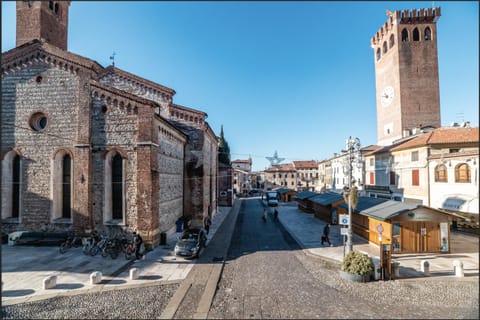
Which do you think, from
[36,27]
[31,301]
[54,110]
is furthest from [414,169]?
[36,27]

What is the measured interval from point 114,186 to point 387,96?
39.8 meters

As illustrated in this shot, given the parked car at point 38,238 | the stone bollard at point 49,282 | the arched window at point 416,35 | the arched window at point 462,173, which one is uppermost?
the arched window at point 416,35

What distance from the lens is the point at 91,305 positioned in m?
8.80

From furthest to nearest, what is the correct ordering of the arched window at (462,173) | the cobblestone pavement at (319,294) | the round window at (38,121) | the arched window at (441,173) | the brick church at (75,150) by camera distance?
1. the round window at (38,121)
2. the brick church at (75,150)
3. the cobblestone pavement at (319,294)
4. the arched window at (441,173)
5. the arched window at (462,173)

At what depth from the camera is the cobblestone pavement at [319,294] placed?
27.2 feet

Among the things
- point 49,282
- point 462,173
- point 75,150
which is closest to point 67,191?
point 75,150

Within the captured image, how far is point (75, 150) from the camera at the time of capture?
1561 cm

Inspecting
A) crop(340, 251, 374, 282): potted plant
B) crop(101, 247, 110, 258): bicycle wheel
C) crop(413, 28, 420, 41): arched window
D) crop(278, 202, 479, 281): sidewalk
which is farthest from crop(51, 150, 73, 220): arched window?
crop(413, 28, 420, 41): arched window

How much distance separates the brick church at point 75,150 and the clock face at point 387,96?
115 ft

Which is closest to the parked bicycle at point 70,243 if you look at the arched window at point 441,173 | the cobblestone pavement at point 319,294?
the cobblestone pavement at point 319,294

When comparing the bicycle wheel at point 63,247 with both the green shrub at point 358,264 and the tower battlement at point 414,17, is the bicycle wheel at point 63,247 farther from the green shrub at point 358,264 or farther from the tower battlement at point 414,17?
the tower battlement at point 414,17

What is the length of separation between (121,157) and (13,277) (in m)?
7.66

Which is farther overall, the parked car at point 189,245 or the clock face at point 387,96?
the clock face at point 387,96

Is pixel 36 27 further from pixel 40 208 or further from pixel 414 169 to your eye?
pixel 414 169
